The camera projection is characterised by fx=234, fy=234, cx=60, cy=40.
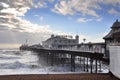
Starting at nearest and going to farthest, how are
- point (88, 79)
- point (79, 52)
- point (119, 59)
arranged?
point (119, 59) < point (88, 79) < point (79, 52)

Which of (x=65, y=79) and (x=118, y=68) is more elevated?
(x=118, y=68)

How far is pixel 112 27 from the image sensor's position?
140 ft

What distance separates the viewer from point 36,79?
50.3 ft

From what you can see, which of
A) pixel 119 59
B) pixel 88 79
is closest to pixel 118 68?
pixel 119 59

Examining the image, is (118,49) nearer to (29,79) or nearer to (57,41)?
(29,79)

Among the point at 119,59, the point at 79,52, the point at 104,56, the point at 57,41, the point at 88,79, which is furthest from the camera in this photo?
the point at 57,41

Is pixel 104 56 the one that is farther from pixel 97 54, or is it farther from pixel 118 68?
pixel 118 68

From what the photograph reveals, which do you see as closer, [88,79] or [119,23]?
[88,79]

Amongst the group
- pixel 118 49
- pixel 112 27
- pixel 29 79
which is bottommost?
pixel 29 79

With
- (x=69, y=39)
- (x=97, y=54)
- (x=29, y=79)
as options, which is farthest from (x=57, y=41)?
(x=29, y=79)

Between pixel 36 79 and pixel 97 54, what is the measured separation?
1976 centimetres

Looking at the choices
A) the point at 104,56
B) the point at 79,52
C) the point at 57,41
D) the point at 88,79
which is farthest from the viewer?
the point at 57,41

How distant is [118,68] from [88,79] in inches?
109

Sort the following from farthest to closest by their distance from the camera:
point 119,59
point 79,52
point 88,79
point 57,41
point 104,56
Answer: point 57,41
point 79,52
point 104,56
point 88,79
point 119,59
